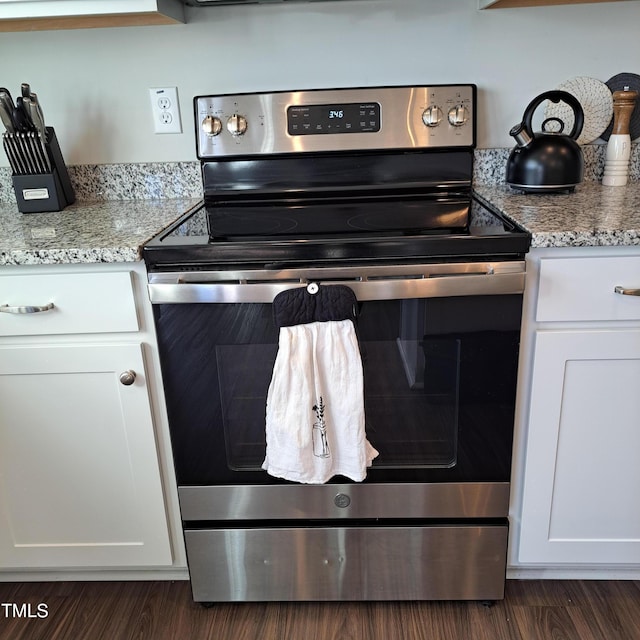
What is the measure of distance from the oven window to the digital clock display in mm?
617

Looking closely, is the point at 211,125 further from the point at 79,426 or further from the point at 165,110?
the point at 79,426

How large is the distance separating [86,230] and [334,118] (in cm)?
68

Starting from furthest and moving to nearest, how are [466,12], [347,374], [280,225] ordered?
[466,12] < [280,225] < [347,374]

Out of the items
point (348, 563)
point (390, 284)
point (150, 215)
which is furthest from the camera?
point (150, 215)

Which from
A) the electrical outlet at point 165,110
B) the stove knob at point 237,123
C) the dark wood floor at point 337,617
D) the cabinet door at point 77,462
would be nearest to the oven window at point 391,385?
the cabinet door at point 77,462

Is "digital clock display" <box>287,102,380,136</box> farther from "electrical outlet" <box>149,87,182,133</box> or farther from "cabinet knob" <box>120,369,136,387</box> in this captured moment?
"cabinet knob" <box>120,369,136,387</box>

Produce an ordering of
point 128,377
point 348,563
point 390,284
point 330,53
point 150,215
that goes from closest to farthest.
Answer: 1. point 390,284
2. point 128,377
3. point 348,563
4. point 150,215
5. point 330,53

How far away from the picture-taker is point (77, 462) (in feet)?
4.29

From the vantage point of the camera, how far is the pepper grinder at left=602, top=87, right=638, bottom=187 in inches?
58.4

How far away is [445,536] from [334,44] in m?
1.28

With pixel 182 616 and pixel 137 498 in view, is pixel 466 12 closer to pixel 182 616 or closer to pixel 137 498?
pixel 137 498

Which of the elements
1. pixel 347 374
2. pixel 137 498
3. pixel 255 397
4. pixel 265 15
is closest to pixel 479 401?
pixel 347 374

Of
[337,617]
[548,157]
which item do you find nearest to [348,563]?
[337,617]

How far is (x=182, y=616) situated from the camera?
139cm
